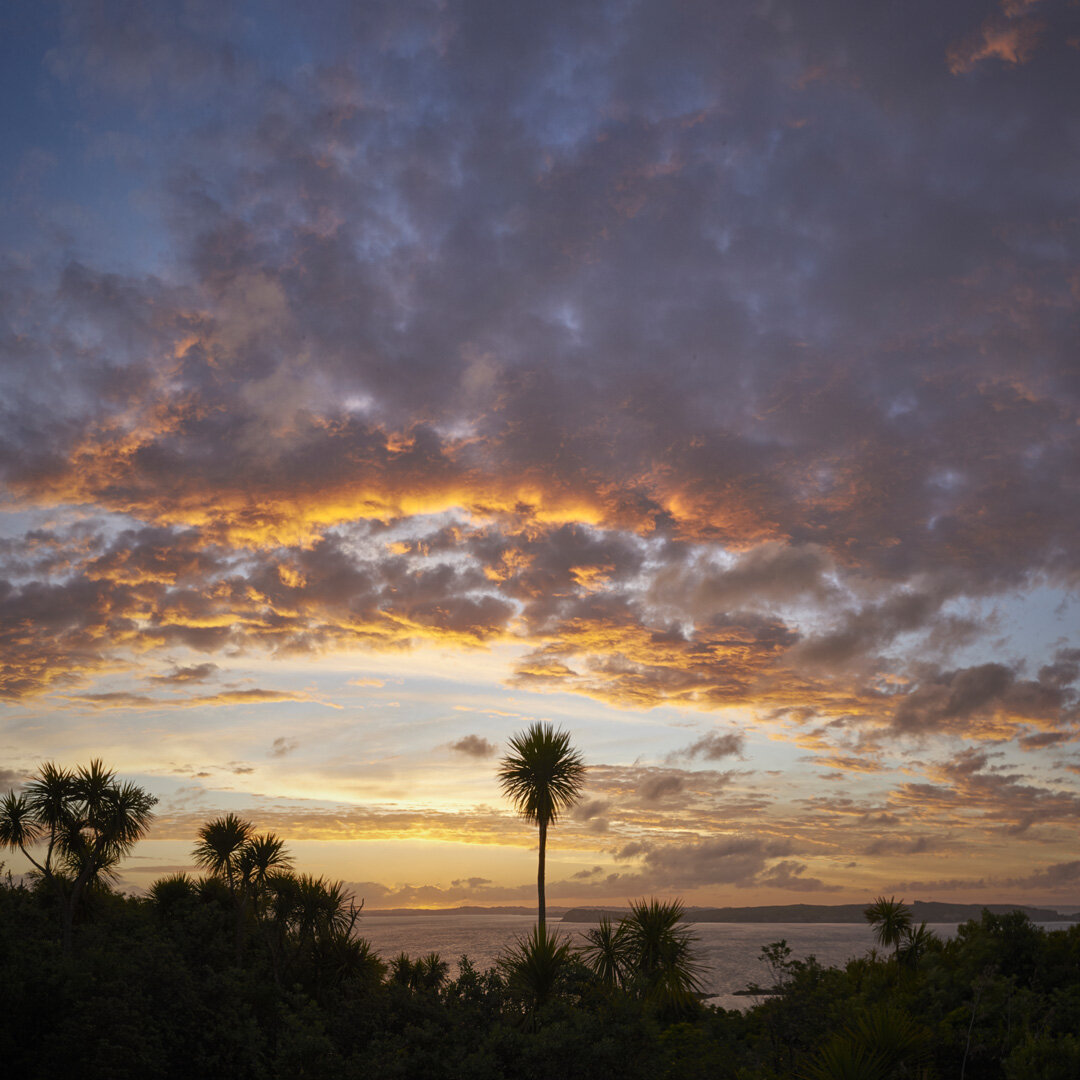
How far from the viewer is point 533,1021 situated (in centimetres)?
1233

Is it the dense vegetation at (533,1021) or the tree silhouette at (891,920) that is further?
the tree silhouette at (891,920)

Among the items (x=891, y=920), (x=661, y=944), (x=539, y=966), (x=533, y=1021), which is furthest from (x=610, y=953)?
(x=891, y=920)

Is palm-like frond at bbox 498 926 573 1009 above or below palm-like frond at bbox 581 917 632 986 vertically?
above

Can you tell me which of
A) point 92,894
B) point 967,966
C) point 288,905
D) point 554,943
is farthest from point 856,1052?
point 92,894

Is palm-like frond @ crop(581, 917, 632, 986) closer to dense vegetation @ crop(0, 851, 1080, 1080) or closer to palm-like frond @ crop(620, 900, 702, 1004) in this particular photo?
palm-like frond @ crop(620, 900, 702, 1004)

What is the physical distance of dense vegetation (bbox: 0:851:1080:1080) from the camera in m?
9.53

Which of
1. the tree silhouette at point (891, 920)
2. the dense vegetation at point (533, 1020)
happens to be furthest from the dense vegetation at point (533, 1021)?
the tree silhouette at point (891, 920)

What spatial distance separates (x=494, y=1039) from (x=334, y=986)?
49.1 feet

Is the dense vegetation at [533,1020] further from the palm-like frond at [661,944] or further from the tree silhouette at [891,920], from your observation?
the tree silhouette at [891,920]

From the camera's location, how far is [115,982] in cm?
1043

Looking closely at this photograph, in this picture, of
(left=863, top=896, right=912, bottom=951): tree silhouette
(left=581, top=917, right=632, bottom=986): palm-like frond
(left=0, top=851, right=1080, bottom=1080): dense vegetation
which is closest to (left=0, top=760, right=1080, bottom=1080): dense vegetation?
(left=0, top=851, right=1080, bottom=1080): dense vegetation

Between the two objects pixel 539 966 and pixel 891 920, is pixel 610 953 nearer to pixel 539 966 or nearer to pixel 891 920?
pixel 539 966

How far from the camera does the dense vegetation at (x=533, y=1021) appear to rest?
9531 millimetres

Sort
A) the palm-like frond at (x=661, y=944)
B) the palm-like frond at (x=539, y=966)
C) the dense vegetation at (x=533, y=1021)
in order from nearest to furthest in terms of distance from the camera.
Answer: the dense vegetation at (x=533, y=1021) → the palm-like frond at (x=539, y=966) → the palm-like frond at (x=661, y=944)
